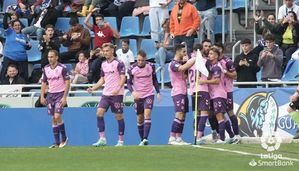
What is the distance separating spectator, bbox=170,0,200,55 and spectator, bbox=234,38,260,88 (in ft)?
4.61

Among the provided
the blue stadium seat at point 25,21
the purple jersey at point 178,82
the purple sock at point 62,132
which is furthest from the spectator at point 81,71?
the purple jersey at point 178,82

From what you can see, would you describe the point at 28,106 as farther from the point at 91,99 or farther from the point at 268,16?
the point at 268,16

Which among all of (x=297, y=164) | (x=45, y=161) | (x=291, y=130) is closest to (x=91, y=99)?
(x=291, y=130)

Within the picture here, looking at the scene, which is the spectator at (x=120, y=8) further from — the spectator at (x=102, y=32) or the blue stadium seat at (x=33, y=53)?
the blue stadium seat at (x=33, y=53)

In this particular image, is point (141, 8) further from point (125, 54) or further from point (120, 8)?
point (125, 54)

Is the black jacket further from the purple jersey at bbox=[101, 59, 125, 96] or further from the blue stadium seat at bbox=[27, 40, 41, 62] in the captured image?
the blue stadium seat at bbox=[27, 40, 41, 62]

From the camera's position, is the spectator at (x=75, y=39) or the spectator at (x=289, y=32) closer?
the spectator at (x=289, y=32)

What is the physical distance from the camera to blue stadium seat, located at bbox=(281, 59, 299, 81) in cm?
2508

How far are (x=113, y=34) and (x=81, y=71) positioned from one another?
4.83 ft

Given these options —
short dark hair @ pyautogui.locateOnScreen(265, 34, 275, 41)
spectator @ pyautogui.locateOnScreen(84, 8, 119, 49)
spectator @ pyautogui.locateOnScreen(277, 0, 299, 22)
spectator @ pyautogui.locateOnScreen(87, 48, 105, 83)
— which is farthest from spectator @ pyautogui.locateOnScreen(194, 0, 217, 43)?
short dark hair @ pyautogui.locateOnScreen(265, 34, 275, 41)

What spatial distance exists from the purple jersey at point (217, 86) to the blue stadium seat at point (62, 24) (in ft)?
27.1

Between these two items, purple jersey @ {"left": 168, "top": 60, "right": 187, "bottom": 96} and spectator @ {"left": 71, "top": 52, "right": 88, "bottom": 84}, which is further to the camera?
spectator @ {"left": 71, "top": 52, "right": 88, "bottom": 84}

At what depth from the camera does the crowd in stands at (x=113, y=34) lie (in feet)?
83.9

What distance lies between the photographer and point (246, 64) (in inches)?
997
